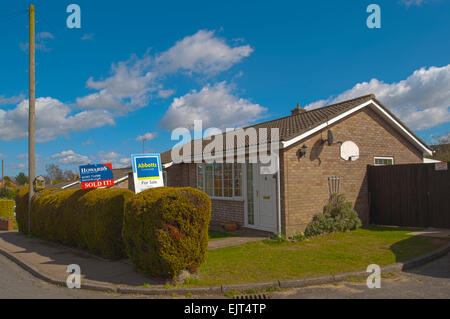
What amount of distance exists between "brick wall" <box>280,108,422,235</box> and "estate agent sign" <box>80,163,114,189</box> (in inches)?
209

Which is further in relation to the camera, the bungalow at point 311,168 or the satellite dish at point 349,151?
the satellite dish at point 349,151

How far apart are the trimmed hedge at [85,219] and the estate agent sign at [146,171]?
580 mm

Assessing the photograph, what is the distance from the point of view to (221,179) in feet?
43.7

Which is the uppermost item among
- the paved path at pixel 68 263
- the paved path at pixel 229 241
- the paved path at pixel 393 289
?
the paved path at pixel 393 289

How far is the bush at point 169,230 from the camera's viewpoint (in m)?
6.20

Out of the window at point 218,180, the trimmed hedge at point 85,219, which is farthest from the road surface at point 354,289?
the window at point 218,180

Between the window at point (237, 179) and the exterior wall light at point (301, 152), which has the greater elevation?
the exterior wall light at point (301, 152)

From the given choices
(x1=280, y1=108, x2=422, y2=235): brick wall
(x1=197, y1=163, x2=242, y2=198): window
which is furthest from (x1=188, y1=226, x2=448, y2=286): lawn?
(x1=197, y1=163, x2=242, y2=198): window

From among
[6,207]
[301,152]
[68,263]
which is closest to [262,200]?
[301,152]

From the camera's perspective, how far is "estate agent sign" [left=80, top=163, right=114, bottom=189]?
10289 millimetres

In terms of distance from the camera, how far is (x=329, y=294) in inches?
219

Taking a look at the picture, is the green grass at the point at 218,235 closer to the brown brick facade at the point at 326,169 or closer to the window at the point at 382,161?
the brown brick facade at the point at 326,169

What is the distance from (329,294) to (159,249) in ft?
9.80

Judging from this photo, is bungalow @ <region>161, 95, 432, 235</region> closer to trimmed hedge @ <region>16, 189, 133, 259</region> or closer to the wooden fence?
the wooden fence
